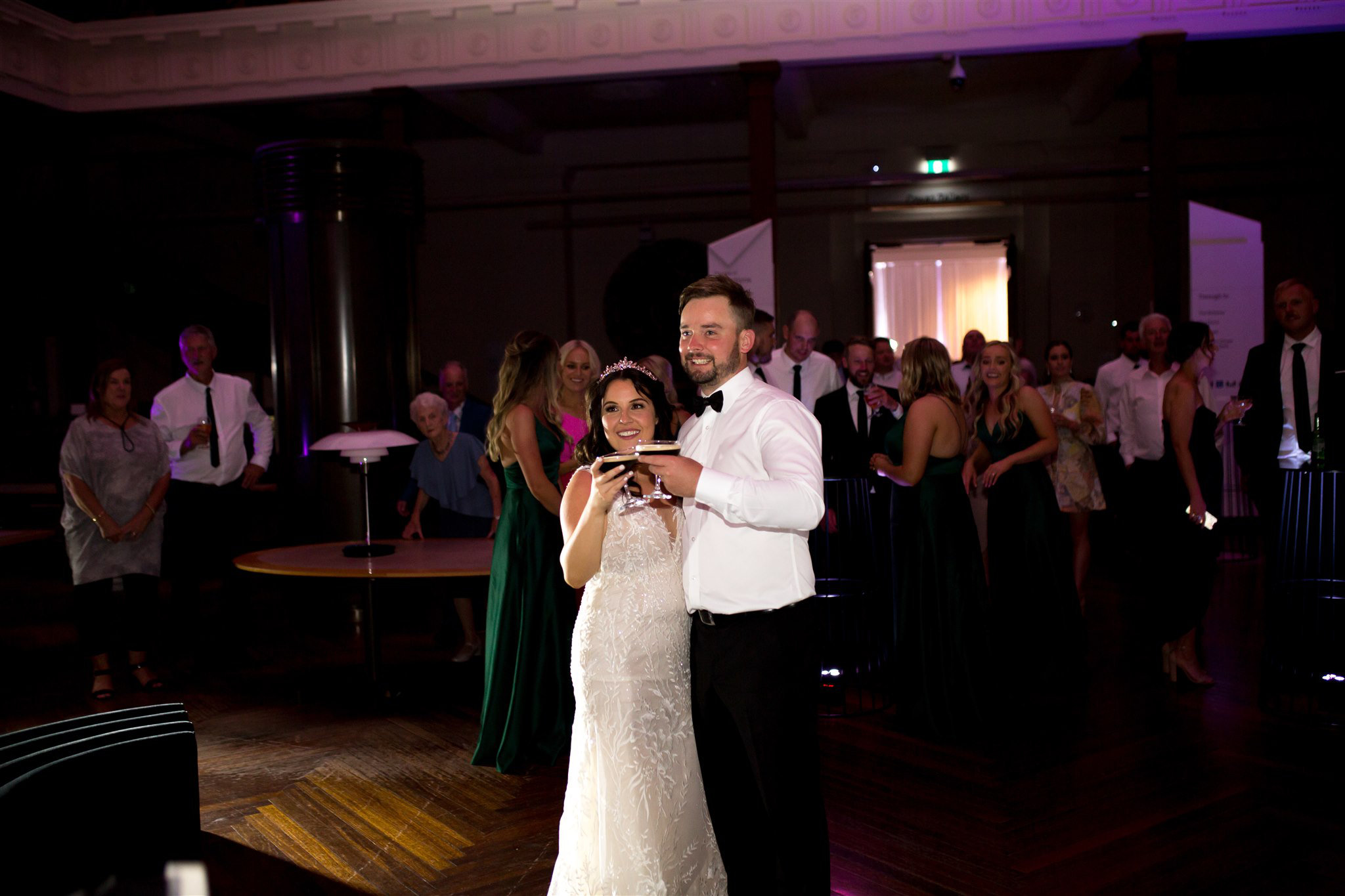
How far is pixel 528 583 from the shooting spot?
378cm

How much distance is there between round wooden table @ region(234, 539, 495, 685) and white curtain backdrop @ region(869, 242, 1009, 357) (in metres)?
7.90

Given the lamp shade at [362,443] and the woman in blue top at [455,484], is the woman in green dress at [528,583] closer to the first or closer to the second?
the lamp shade at [362,443]

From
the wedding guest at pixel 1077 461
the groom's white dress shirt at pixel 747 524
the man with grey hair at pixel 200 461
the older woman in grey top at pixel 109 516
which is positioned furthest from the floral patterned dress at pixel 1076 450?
the older woman in grey top at pixel 109 516

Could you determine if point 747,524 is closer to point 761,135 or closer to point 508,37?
point 761,135

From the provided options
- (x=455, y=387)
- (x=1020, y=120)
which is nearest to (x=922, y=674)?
(x=455, y=387)

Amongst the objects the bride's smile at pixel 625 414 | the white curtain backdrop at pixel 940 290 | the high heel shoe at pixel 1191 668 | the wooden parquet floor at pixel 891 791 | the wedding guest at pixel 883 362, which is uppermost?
the white curtain backdrop at pixel 940 290

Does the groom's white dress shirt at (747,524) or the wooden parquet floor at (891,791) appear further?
the wooden parquet floor at (891,791)

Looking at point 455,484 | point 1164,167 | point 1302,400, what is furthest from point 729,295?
point 1164,167

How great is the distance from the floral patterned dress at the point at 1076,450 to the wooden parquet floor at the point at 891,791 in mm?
873

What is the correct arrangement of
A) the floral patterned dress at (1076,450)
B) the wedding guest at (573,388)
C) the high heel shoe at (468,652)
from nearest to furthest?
the wedding guest at (573,388) < the high heel shoe at (468,652) < the floral patterned dress at (1076,450)

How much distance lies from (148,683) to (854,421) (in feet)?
13.2

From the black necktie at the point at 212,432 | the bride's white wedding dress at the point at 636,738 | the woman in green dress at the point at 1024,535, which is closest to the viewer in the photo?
the bride's white wedding dress at the point at 636,738

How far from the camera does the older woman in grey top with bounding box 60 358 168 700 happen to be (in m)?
4.77

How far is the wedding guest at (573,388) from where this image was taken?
4.14 metres
